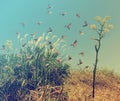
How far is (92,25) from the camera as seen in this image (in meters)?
7.73

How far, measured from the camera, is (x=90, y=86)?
25.7 ft

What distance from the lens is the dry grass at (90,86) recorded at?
282 inches

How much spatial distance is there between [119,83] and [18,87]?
207cm

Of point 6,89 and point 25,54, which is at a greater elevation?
point 25,54

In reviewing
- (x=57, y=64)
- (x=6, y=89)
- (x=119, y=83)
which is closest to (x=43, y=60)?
(x=57, y=64)

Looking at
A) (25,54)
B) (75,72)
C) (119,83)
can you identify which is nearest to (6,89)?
(25,54)

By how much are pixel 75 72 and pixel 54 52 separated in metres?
0.87

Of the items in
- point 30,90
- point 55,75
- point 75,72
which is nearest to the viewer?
point 30,90

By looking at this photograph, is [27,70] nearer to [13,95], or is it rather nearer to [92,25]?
[13,95]

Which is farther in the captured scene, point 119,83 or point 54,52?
point 119,83

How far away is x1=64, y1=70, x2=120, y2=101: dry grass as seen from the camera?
717 cm

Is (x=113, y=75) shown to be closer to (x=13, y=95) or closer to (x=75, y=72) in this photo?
(x=75, y=72)

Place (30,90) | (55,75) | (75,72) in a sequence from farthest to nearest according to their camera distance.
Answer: (75,72) → (55,75) → (30,90)

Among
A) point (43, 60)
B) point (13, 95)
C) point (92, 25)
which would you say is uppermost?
point (92, 25)
